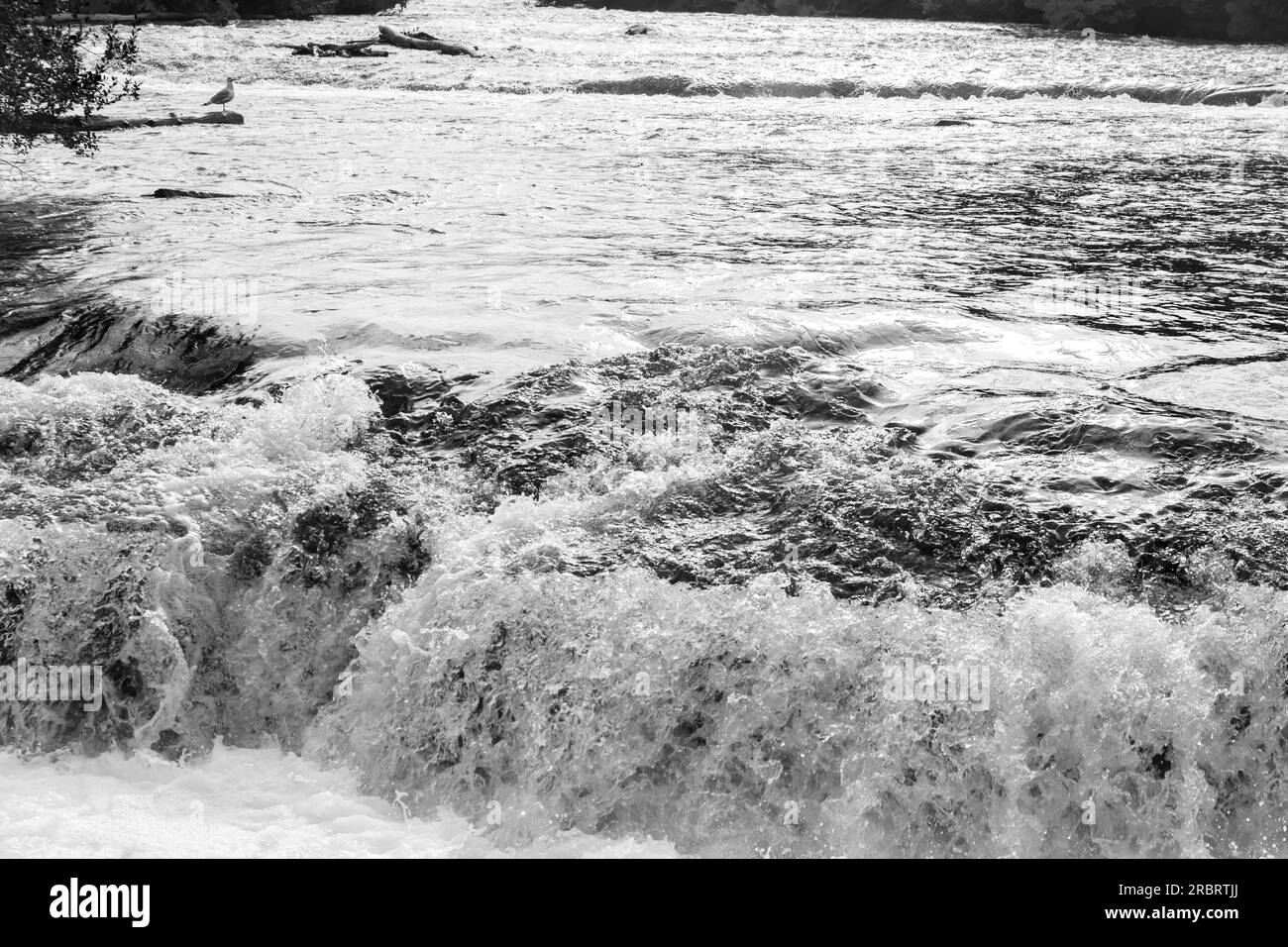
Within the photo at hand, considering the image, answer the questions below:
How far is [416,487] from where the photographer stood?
6.48m

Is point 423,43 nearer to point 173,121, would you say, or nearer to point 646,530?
point 173,121

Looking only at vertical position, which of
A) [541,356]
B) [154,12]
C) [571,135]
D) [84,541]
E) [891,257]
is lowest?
[84,541]

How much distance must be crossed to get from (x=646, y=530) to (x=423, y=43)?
1146 inches

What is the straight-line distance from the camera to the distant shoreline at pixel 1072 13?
110ft

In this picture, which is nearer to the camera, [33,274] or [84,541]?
[84,541]

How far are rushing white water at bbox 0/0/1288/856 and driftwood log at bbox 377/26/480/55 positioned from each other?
2083 centimetres

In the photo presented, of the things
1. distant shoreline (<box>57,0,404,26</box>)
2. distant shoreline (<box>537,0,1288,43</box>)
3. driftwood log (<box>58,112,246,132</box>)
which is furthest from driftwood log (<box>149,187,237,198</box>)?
distant shoreline (<box>537,0,1288,43</box>)

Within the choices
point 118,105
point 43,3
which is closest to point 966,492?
point 43,3

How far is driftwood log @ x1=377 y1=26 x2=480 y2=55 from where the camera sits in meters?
31.2

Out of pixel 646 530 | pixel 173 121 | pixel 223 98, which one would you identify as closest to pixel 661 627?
pixel 646 530

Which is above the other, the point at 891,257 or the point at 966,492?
the point at 891,257

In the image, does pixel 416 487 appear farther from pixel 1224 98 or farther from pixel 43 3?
pixel 1224 98

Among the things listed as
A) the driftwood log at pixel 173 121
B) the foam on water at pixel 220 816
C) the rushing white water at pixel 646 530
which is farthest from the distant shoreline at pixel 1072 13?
the foam on water at pixel 220 816

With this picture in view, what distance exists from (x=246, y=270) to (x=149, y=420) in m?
3.26
